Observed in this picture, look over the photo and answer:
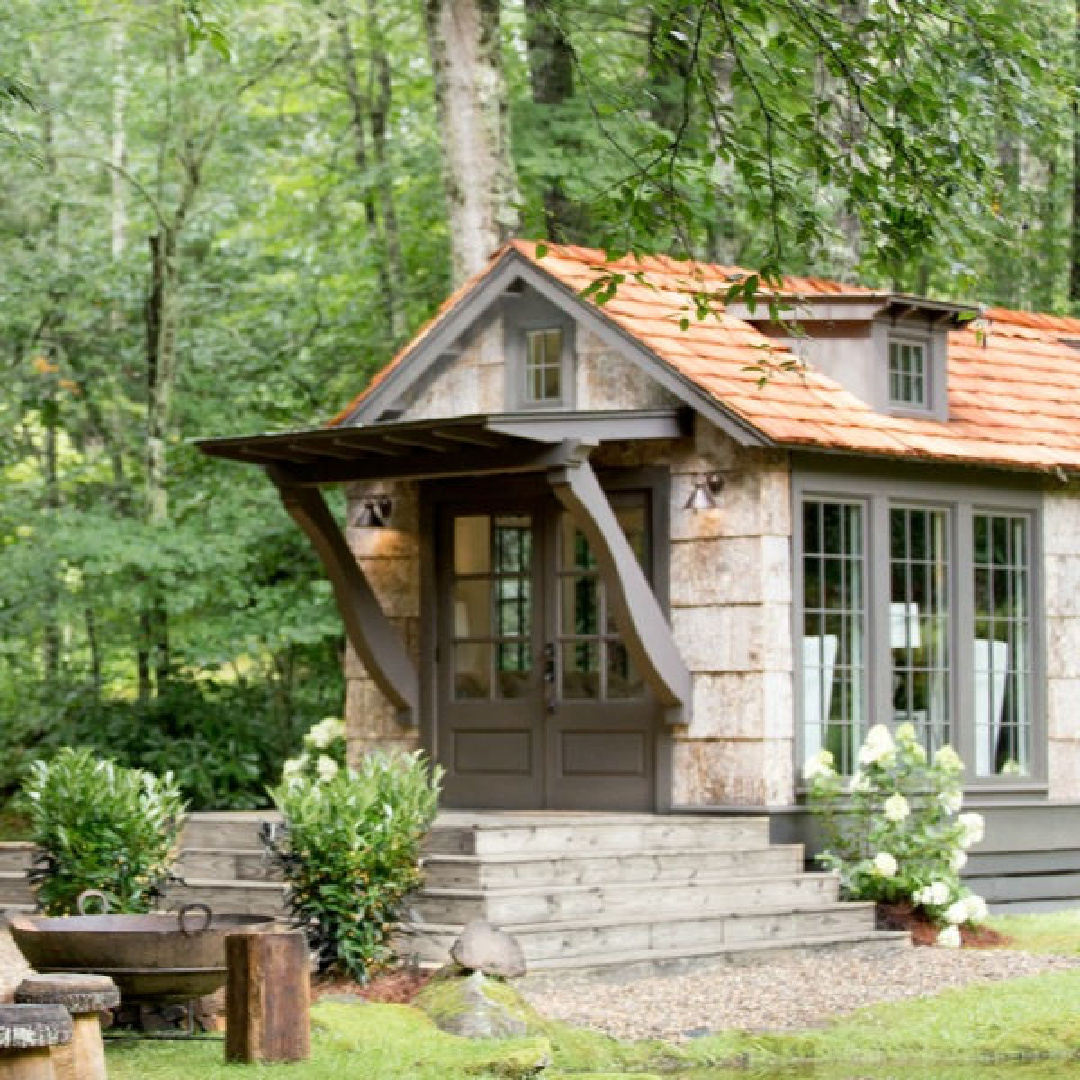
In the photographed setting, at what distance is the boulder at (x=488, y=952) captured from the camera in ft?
34.0

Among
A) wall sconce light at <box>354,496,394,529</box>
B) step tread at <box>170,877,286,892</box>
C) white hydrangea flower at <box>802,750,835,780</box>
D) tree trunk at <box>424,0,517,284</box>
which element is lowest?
step tread at <box>170,877,286,892</box>

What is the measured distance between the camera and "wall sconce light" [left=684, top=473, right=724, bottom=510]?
13562 mm

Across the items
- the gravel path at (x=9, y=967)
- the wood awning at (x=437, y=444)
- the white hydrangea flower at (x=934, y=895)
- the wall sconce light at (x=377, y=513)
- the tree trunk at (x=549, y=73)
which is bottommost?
the gravel path at (x=9, y=967)

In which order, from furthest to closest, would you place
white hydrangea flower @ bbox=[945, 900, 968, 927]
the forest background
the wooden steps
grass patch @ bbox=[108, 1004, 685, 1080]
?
1. the forest background
2. white hydrangea flower @ bbox=[945, 900, 968, 927]
3. the wooden steps
4. grass patch @ bbox=[108, 1004, 685, 1080]

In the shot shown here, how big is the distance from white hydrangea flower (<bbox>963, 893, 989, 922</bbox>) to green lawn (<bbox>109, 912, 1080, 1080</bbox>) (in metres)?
1.71

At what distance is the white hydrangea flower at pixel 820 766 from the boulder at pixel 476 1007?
358cm

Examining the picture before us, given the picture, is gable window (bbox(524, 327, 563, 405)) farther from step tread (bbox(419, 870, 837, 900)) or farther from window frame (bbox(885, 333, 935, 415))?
step tread (bbox(419, 870, 837, 900))

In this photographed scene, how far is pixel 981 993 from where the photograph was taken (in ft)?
36.8

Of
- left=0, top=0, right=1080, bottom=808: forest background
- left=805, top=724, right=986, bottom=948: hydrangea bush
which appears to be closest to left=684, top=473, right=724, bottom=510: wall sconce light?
left=0, top=0, right=1080, bottom=808: forest background

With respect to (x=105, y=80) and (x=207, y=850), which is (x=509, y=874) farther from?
(x=105, y=80)

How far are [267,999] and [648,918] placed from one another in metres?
3.47

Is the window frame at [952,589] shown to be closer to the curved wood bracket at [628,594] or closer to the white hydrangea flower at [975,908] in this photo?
the curved wood bracket at [628,594]

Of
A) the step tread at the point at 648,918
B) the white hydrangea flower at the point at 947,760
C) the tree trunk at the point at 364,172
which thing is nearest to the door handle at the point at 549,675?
the step tread at the point at 648,918

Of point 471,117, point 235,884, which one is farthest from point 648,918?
point 471,117
